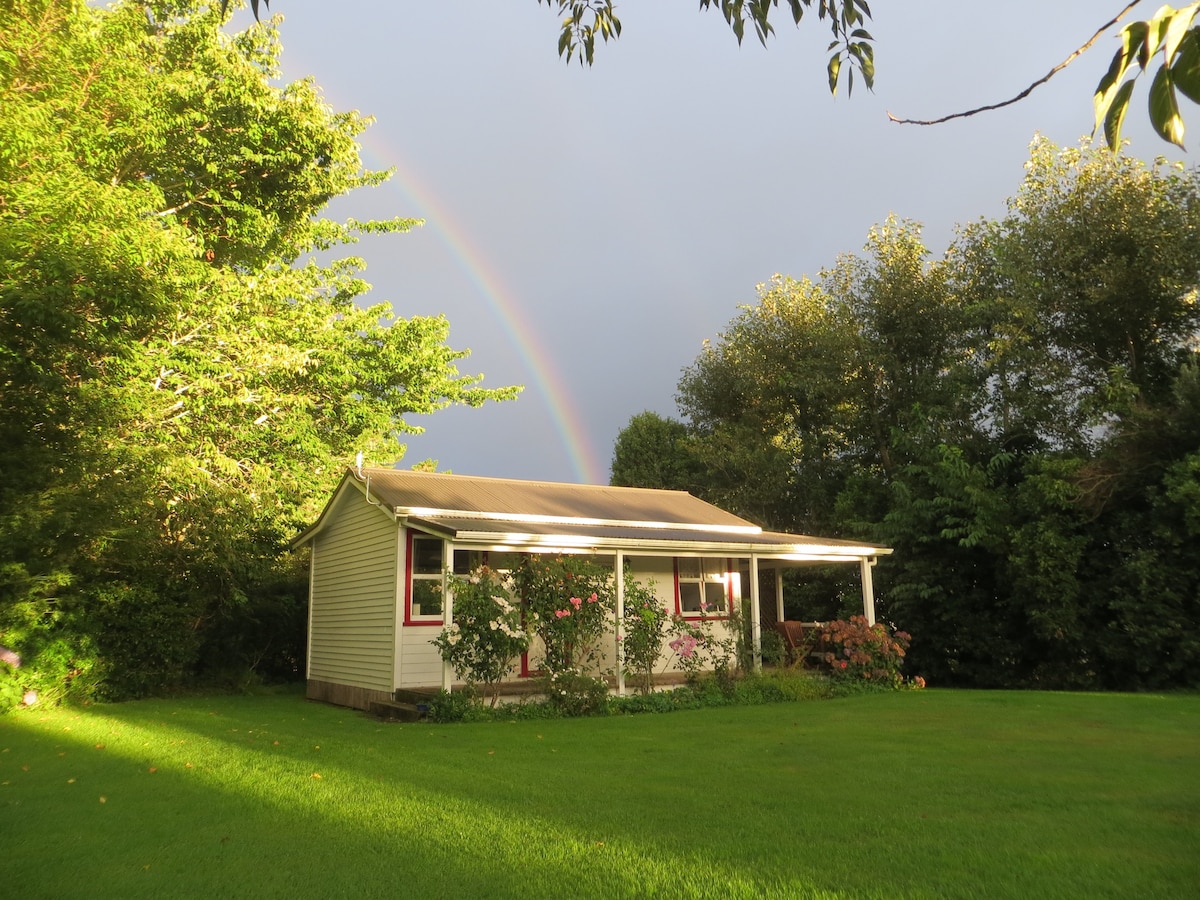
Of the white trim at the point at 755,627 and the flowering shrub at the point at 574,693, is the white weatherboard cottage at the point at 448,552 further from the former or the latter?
the flowering shrub at the point at 574,693

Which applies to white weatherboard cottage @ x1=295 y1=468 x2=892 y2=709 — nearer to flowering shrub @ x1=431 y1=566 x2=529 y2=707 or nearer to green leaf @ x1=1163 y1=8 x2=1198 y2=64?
flowering shrub @ x1=431 y1=566 x2=529 y2=707

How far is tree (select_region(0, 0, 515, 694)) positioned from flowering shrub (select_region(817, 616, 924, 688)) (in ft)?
33.9

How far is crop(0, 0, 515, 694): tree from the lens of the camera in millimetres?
11148

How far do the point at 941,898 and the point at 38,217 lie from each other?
41.8 feet

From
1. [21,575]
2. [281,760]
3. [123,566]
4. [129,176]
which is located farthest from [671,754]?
[129,176]

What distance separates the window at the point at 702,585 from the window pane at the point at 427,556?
4812 mm

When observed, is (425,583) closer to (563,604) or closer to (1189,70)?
(563,604)

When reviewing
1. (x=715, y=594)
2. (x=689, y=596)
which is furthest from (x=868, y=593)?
(x=689, y=596)

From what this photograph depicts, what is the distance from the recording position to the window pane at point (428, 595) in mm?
12656

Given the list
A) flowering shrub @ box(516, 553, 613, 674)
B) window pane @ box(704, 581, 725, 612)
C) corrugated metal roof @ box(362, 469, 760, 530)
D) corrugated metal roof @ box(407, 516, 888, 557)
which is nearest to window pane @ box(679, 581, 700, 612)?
window pane @ box(704, 581, 725, 612)

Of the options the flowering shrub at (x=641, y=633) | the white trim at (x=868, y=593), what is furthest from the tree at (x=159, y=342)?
the white trim at (x=868, y=593)

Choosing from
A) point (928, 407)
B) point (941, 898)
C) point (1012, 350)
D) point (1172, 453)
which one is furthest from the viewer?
point (928, 407)

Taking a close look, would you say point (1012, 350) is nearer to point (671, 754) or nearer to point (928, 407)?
point (928, 407)

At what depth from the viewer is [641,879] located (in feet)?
12.7
